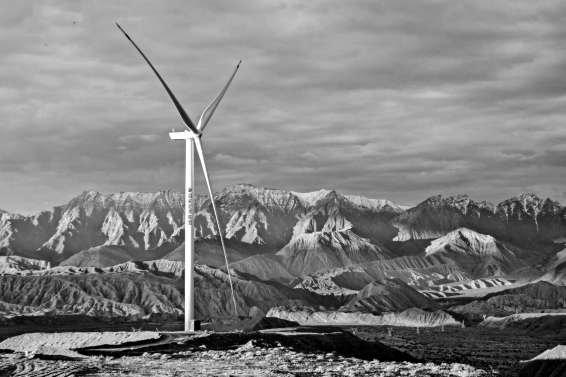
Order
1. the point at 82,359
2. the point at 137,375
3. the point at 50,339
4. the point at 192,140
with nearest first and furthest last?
the point at 137,375
the point at 82,359
the point at 192,140
the point at 50,339

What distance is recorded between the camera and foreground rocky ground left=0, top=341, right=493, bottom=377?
357 ft

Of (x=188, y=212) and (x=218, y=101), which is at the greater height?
(x=218, y=101)

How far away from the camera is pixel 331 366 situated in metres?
122

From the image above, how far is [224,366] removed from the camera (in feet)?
385

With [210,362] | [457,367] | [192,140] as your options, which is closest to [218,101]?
[192,140]

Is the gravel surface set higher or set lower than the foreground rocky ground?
lower

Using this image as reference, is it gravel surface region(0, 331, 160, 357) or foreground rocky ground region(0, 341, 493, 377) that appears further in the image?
gravel surface region(0, 331, 160, 357)

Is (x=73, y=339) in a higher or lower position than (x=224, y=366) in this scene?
lower

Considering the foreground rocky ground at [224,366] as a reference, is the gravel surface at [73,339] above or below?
below

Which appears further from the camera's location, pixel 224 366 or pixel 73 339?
pixel 73 339

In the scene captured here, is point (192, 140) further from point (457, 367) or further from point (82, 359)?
point (457, 367)

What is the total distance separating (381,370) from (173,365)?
2668 cm

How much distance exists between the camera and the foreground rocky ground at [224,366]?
109m

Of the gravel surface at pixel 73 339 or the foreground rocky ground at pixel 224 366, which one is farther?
the gravel surface at pixel 73 339
